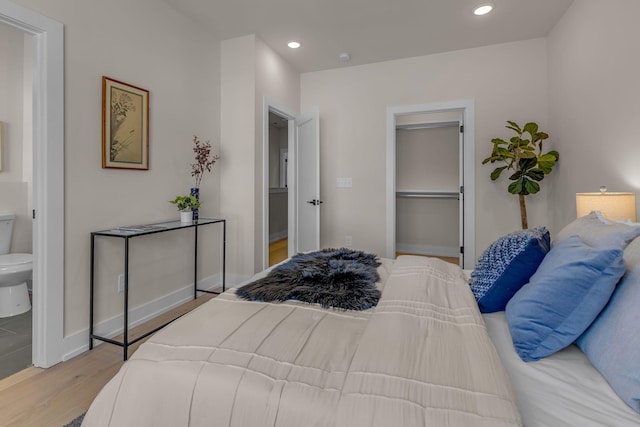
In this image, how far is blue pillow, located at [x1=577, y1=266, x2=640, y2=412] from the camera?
77 cm

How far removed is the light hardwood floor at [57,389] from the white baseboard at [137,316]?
0.23ft

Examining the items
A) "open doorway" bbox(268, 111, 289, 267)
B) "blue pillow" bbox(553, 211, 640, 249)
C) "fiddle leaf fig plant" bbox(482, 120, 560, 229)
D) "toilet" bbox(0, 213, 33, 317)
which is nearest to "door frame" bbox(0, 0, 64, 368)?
"toilet" bbox(0, 213, 33, 317)

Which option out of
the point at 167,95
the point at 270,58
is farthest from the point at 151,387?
the point at 270,58

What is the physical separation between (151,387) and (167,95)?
2587 mm

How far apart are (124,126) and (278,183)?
15.6 ft

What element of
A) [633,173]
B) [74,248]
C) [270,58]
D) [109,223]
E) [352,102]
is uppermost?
[270,58]

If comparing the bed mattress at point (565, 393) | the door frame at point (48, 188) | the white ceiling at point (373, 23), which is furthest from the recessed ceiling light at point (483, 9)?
the door frame at point (48, 188)

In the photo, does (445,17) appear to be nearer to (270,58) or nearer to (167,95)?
(270,58)

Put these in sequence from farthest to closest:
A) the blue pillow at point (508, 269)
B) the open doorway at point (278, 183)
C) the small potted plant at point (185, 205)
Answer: the open doorway at point (278, 183) < the small potted plant at point (185, 205) < the blue pillow at point (508, 269)

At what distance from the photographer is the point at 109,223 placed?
2.35 meters

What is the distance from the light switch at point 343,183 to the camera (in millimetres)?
4309

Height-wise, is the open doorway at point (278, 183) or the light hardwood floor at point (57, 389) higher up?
the open doorway at point (278, 183)

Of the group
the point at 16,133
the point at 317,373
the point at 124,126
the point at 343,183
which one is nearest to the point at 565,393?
the point at 317,373

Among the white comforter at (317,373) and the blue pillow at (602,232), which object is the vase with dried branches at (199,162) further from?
the blue pillow at (602,232)
